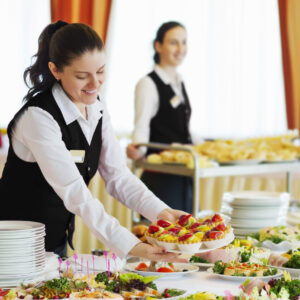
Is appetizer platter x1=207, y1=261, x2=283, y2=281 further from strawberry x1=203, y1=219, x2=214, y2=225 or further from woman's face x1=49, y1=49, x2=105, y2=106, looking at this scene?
woman's face x1=49, y1=49, x2=105, y2=106

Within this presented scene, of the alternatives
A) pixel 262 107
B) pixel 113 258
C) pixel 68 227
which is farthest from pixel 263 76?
pixel 113 258

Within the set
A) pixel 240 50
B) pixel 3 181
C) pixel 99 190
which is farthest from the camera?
pixel 240 50

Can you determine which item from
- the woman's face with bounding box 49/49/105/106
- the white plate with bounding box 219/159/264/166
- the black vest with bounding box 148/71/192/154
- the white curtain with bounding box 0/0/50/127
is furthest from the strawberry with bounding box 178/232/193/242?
the white curtain with bounding box 0/0/50/127

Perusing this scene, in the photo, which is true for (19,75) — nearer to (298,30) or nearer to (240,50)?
(240,50)

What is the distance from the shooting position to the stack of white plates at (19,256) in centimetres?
144

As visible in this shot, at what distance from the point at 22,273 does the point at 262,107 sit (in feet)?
15.0

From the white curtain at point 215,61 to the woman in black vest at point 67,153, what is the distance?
9.17ft

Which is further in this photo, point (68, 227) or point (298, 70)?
point (298, 70)

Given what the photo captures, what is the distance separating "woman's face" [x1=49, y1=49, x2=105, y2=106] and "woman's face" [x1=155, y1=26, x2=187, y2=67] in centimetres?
184

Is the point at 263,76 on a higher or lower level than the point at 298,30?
lower

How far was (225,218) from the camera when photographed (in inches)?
67.3

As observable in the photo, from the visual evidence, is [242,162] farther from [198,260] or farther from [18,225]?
[18,225]

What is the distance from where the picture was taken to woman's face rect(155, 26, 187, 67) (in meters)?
3.57

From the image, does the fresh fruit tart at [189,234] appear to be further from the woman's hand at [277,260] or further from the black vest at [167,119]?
the black vest at [167,119]
